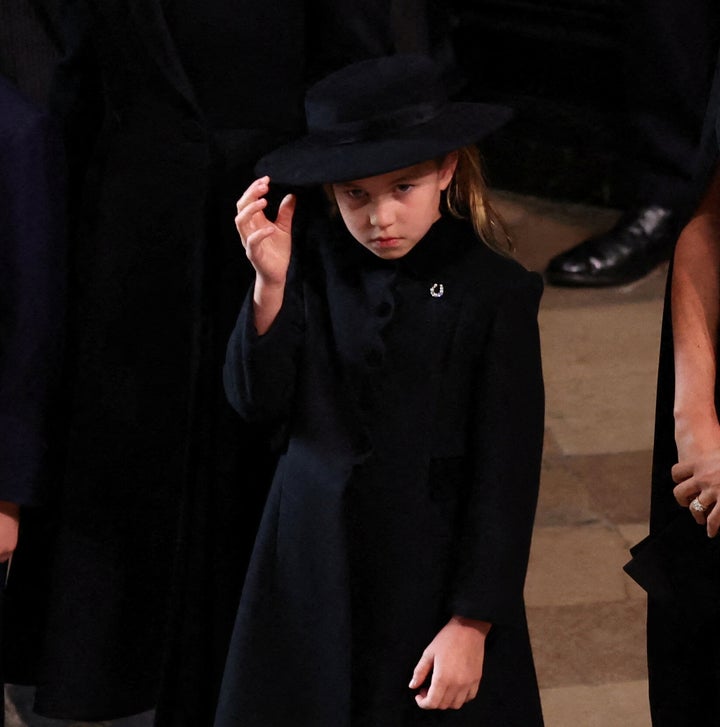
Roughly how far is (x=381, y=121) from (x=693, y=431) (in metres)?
0.52

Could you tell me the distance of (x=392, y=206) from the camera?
75.0 inches

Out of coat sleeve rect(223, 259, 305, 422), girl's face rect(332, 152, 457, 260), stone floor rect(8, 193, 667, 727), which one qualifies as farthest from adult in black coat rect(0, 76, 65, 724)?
stone floor rect(8, 193, 667, 727)

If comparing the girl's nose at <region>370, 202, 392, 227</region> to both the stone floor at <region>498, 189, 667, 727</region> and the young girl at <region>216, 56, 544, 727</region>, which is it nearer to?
the young girl at <region>216, 56, 544, 727</region>

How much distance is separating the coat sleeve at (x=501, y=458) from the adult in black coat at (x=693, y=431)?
17 centimetres

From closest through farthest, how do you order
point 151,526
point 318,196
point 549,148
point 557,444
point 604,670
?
point 318,196 < point 151,526 < point 604,670 < point 557,444 < point 549,148

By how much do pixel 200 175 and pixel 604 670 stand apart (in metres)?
1.23

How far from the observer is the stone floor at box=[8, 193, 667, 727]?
113 inches

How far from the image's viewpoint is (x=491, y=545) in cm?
198

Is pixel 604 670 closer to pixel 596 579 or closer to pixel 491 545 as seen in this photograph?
pixel 596 579

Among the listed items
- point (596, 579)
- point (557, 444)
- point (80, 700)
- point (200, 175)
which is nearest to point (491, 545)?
point (200, 175)

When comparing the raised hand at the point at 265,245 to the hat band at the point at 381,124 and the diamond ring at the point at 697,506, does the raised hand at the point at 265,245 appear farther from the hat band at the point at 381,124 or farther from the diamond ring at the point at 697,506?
the diamond ring at the point at 697,506

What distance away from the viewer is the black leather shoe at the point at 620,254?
13.7 ft

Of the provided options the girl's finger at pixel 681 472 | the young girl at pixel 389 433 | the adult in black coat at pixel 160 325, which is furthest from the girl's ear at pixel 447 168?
the girl's finger at pixel 681 472

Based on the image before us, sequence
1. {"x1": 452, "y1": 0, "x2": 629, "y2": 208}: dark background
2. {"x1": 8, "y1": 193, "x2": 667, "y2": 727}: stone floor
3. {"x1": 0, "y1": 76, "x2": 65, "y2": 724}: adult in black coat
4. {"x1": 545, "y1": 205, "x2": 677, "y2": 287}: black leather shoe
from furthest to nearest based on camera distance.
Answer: {"x1": 452, "y1": 0, "x2": 629, "y2": 208}: dark background
{"x1": 545, "y1": 205, "x2": 677, "y2": 287}: black leather shoe
{"x1": 8, "y1": 193, "x2": 667, "y2": 727}: stone floor
{"x1": 0, "y1": 76, "x2": 65, "y2": 724}: adult in black coat
